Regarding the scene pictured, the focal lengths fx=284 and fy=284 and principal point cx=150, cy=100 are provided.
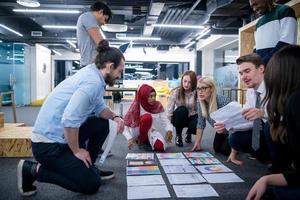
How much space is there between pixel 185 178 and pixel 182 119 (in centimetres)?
117

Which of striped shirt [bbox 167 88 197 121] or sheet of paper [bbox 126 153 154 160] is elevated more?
striped shirt [bbox 167 88 197 121]

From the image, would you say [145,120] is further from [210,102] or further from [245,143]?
[245,143]

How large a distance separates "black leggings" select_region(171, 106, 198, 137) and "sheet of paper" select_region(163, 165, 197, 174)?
0.87 metres

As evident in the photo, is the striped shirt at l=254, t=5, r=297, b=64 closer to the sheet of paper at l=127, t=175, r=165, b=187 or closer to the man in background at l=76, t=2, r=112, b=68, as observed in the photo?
the sheet of paper at l=127, t=175, r=165, b=187

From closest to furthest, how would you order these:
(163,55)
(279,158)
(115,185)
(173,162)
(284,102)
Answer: (284,102)
(279,158)
(115,185)
(173,162)
(163,55)

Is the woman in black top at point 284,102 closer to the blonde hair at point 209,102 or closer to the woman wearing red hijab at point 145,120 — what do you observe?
the blonde hair at point 209,102

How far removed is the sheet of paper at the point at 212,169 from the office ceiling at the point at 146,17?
317cm

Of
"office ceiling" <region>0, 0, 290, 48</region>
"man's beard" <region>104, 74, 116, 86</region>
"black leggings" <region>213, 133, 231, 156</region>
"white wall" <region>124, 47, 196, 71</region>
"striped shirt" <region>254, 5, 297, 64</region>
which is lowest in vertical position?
"black leggings" <region>213, 133, 231, 156</region>

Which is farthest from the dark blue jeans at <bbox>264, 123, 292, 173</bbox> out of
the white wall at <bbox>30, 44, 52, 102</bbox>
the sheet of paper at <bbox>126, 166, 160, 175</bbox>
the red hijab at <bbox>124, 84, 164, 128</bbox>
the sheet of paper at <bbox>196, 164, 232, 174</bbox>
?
the white wall at <bbox>30, 44, 52, 102</bbox>

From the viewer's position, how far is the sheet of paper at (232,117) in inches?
73.8

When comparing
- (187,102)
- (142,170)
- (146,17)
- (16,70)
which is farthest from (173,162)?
(16,70)

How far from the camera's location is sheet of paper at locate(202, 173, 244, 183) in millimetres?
1865

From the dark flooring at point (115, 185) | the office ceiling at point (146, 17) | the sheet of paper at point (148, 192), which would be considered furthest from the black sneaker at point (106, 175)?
the office ceiling at point (146, 17)

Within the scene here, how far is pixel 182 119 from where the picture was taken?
303 cm
